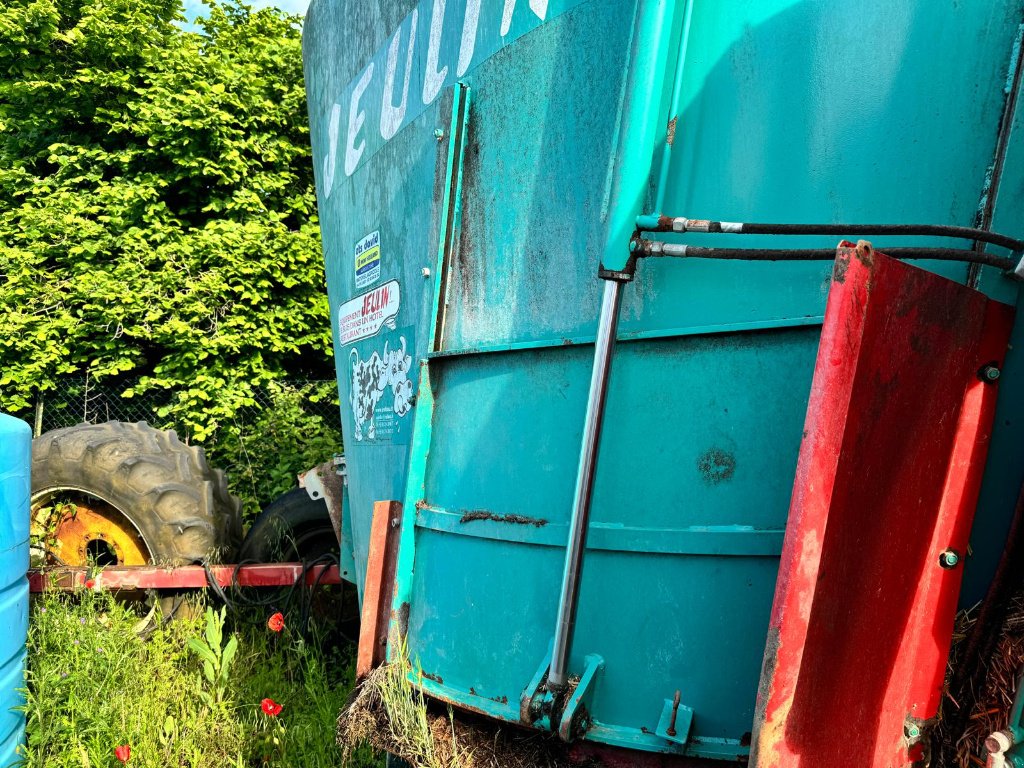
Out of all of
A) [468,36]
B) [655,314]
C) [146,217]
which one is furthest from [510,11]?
[146,217]

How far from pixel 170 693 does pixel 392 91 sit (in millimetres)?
2758

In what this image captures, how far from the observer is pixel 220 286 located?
368 inches

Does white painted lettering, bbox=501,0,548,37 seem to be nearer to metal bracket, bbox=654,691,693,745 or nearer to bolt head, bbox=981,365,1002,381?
bolt head, bbox=981,365,1002,381

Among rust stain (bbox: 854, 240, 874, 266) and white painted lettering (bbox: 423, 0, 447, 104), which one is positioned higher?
white painted lettering (bbox: 423, 0, 447, 104)

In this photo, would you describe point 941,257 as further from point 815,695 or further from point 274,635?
point 274,635

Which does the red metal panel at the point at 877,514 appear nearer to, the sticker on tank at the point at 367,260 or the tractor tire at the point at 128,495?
the sticker on tank at the point at 367,260

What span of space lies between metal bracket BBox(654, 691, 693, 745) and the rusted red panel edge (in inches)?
116

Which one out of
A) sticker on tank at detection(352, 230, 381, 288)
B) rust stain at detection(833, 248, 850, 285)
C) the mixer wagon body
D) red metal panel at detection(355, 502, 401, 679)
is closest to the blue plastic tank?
sticker on tank at detection(352, 230, 381, 288)

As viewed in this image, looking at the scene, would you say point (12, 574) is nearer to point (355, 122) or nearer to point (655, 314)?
point (355, 122)

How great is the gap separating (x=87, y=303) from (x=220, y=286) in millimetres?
1348

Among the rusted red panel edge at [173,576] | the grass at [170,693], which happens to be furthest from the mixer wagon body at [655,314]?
the rusted red panel edge at [173,576]

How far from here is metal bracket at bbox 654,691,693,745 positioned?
1873 mm

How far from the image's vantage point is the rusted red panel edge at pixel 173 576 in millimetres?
4496

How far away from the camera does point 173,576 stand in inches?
182
